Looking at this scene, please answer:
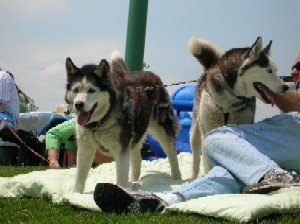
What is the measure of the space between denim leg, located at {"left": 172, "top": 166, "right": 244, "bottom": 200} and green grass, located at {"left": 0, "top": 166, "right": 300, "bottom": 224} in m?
0.27

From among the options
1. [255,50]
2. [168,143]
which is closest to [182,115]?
[168,143]

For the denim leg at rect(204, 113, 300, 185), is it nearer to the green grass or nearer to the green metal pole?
the green grass

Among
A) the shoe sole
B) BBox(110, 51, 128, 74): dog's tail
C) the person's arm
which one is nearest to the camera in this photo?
the shoe sole

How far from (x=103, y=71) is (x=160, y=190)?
120cm

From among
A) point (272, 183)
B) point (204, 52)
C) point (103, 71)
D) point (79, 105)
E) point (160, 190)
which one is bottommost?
point (160, 190)

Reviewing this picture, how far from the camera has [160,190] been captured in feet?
12.8

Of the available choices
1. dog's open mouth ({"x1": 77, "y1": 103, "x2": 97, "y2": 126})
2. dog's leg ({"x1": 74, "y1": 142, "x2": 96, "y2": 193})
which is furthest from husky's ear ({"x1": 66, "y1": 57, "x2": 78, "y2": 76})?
dog's leg ({"x1": 74, "y1": 142, "x2": 96, "y2": 193})

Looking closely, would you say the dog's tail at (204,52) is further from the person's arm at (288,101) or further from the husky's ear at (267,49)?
the person's arm at (288,101)

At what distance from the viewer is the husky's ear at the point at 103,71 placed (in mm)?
3516

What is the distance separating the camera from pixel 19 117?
754cm

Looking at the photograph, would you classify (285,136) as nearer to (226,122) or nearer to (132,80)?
(226,122)

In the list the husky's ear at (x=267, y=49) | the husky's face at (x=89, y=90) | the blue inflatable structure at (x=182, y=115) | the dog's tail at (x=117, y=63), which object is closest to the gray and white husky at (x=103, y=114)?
the husky's face at (x=89, y=90)

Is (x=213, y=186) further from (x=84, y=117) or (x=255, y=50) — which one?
(x=255, y=50)

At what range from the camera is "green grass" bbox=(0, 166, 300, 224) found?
7.87ft
